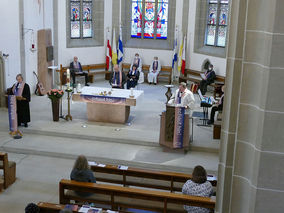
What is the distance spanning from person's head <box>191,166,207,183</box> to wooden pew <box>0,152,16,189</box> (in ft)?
13.1

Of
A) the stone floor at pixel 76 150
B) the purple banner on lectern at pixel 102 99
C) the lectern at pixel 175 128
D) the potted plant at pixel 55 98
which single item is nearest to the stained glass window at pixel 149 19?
the stone floor at pixel 76 150

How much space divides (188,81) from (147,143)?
25.2ft

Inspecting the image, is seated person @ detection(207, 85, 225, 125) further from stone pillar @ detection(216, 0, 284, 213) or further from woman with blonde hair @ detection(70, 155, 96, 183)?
stone pillar @ detection(216, 0, 284, 213)

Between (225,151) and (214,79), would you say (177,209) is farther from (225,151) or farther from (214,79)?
(214,79)

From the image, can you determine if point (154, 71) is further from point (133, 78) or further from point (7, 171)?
point (7, 171)

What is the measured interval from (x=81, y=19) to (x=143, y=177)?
11954mm

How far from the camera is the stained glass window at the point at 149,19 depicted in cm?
1881

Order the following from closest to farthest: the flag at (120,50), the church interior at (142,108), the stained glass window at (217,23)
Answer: the church interior at (142,108)
the stained glass window at (217,23)
the flag at (120,50)

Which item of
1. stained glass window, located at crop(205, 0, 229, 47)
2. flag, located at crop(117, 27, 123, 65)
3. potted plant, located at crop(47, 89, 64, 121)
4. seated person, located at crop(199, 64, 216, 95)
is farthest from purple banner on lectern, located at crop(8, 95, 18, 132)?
stained glass window, located at crop(205, 0, 229, 47)

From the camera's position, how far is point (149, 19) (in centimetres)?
1903

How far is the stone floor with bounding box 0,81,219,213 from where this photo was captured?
342 inches

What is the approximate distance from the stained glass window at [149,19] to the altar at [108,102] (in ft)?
23.3

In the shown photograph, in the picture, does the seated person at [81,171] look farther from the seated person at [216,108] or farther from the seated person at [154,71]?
the seated person at [154,71]

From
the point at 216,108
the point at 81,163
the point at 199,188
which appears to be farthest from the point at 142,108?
the point at 199,188
